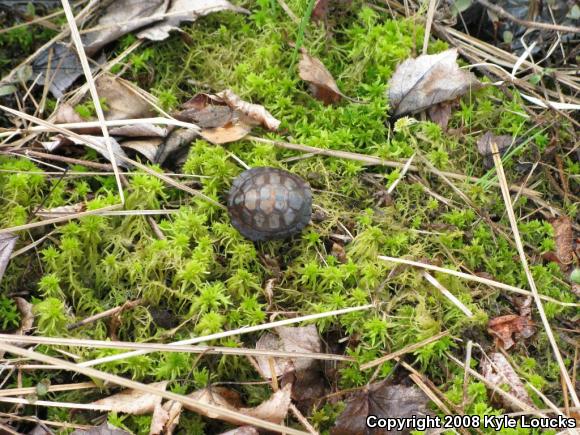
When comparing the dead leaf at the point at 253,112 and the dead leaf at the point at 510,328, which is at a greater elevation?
the dead leaf at the point at 253,112

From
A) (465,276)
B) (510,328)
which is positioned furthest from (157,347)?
(510,328)

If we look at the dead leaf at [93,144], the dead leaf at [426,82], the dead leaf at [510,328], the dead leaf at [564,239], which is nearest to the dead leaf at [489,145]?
the dead leaf at [426,82]

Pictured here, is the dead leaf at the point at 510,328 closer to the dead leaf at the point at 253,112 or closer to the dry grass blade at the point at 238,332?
the dry grass blade at the point at 238,332

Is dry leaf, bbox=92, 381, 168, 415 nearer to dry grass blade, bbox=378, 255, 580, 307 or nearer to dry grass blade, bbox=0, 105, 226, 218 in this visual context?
dry grass blade, bbox=0, 105, 226, 218

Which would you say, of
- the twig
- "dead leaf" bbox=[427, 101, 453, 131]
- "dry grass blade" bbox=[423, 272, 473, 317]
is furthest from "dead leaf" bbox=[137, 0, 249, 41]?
"dry grass blade" bbox=[423, 272, 473, 317]

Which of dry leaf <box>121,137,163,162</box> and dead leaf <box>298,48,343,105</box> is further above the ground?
dead leaf <box>298,48,343,105</box>

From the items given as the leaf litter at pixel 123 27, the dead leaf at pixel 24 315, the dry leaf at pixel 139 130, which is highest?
the leaf litter at pixel 123 27
